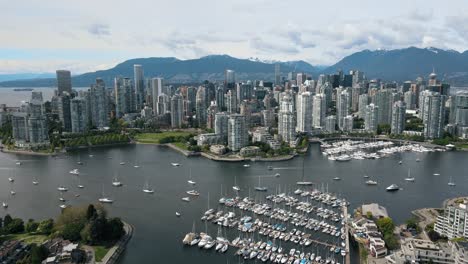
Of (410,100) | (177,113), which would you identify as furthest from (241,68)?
(177,113)

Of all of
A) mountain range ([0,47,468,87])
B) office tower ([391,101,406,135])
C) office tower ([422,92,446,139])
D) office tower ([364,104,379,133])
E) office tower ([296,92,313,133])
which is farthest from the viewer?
mountain range ([0,47,468,87])

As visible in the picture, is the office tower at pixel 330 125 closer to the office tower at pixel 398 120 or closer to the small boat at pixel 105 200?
the office tower at pixel 398 120

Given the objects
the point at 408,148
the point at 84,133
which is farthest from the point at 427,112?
the point at 84,133

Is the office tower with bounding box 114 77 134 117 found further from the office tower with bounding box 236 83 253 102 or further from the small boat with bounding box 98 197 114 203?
the small boat with bounding box 98 197 114 203

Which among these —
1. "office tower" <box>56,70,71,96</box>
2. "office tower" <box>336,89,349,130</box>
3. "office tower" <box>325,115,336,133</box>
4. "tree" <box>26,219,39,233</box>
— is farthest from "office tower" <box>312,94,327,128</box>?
"office tower" <box>56,70,71,96</box>

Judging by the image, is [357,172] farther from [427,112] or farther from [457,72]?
[457,72]
